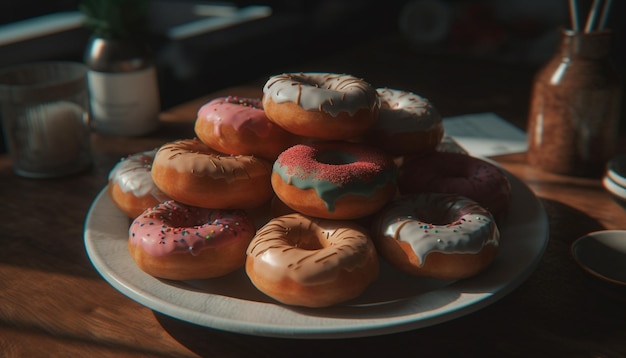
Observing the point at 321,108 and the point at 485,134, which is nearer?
the point at 321,108

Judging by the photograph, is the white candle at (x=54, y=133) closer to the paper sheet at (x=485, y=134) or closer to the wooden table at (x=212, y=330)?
the wooden table at (x=212, y=330)

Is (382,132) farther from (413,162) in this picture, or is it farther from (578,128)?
(578,128)

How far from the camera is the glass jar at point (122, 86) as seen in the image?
3.68ft

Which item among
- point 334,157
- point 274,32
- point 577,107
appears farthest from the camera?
point 274,32

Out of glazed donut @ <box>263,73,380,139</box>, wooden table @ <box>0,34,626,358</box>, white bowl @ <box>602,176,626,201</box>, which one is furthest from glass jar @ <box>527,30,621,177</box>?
glazed donut @ <box>263,73,380,139</box>

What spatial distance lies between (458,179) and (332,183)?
0.63 feet

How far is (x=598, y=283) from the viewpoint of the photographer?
65 centimetres

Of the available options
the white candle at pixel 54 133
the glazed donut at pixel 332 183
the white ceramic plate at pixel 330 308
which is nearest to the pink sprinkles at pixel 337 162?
the glazed donut at pixel 332 183

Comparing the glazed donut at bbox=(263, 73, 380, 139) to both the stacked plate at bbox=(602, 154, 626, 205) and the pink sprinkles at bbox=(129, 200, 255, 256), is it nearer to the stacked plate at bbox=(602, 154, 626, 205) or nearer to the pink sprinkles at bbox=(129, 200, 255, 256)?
the pink sprinkles at bbox=(129, 200, 255, 256)

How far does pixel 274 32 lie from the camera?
229 centimetres

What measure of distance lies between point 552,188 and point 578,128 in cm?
10

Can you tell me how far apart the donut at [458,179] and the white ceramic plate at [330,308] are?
1.7 inches

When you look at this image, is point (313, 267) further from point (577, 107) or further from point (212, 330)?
point (577, 107)

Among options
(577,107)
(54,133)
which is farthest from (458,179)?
(54,133)
